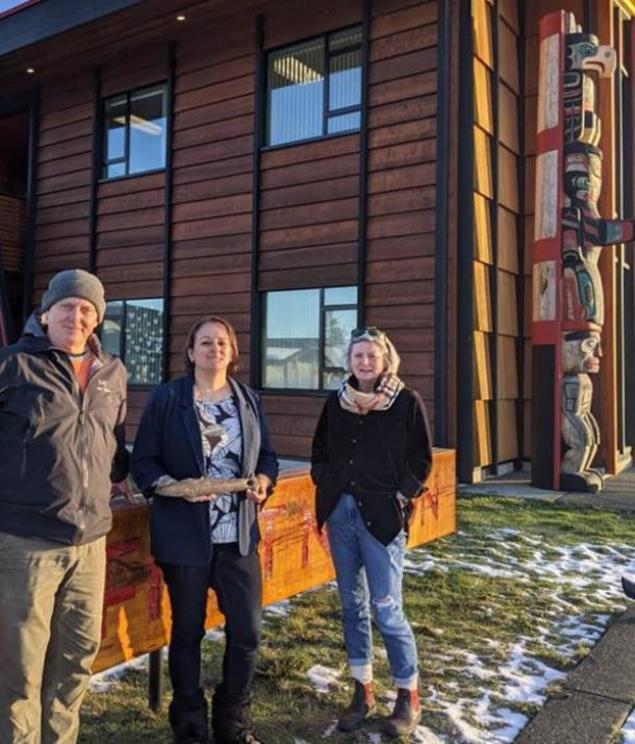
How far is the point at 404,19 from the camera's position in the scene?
30.1 ft

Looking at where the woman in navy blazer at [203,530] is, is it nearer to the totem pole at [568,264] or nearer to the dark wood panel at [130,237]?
the totem pole at [568,264]

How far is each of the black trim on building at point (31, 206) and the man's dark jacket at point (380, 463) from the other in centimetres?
1151

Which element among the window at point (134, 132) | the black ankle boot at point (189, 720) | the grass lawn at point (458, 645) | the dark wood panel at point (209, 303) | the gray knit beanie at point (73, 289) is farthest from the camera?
the window at point (134, 132)

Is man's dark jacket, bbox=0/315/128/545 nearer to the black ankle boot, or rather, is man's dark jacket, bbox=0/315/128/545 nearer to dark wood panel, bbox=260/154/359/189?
the black ankle boot

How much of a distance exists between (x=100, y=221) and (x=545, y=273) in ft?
24.9

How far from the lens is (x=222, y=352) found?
9.07ft

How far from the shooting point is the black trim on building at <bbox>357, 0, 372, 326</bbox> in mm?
9352

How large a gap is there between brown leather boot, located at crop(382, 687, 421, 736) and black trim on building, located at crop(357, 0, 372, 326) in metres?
6.74

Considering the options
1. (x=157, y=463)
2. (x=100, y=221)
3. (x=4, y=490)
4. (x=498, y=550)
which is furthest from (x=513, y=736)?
(x=100, y=221)

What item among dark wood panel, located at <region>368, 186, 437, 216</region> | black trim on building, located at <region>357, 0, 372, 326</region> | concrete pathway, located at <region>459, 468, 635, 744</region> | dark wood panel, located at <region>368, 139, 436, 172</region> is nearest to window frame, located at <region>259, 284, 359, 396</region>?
black trim on building, located at <region>357, 0, 372, 326</region>

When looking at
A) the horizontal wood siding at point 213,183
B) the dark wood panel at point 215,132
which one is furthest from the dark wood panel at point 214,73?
the dark wood panel at point 215,132

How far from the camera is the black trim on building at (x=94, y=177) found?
12.3 m

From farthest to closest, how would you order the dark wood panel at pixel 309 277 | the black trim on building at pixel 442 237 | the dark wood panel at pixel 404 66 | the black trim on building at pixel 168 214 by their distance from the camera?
1. the black trim on building at pixel 168 214
2. the dark wood panel at pixel 309 277
3. the dark wood panel at pixel 404 66
4. the black trim on building at pixel 442 237

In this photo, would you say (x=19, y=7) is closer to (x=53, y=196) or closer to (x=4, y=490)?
(x=53, y=196)
